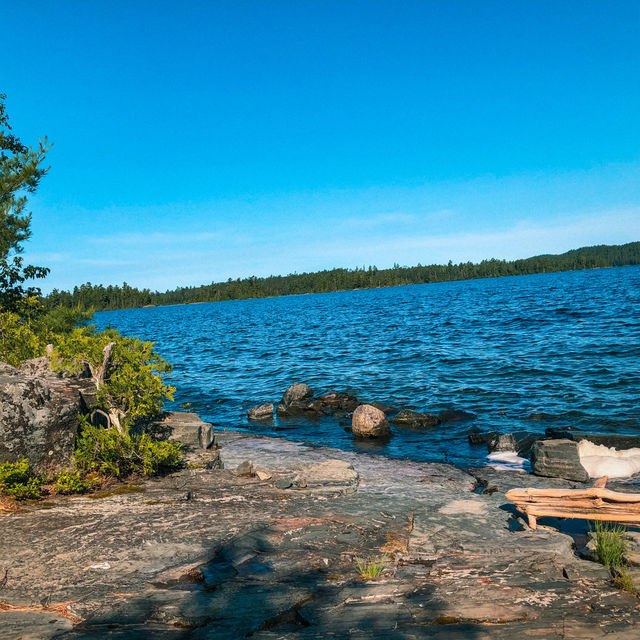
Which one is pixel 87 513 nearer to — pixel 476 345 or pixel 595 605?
pixel 595 605

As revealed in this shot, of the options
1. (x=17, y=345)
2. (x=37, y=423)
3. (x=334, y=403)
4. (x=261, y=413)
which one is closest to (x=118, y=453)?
(x=37, y=423)

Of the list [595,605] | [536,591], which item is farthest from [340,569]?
[595,605]

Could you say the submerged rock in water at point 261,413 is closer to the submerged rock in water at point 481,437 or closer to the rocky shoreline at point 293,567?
the submerged rock in water at point 481,437

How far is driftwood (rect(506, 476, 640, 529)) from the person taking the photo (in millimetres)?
6605

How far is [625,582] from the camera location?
16.9 feet

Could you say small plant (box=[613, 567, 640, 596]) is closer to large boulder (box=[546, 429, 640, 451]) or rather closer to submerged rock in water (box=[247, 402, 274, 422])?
large boulder (box=[546, 429, 640, 451])

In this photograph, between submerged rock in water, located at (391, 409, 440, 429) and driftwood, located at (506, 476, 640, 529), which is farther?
submerged rock in water, located at (391, 409, 440, 429)

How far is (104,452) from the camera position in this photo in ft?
28.1

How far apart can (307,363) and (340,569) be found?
83.6 ft

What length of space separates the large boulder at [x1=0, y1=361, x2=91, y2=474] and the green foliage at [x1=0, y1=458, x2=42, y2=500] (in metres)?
0.24

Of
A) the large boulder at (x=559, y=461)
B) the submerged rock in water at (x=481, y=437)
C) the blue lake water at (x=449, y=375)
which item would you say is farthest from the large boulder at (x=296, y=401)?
the large boulder at (x=559, y=461)

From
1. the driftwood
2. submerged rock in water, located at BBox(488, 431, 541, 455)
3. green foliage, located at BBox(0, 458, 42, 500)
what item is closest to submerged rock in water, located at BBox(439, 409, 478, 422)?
submerged rock in water, located at BBox(488, 431, 541, 455)

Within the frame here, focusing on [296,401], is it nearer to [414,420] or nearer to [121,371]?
[414,420]

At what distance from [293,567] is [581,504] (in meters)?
4.09
